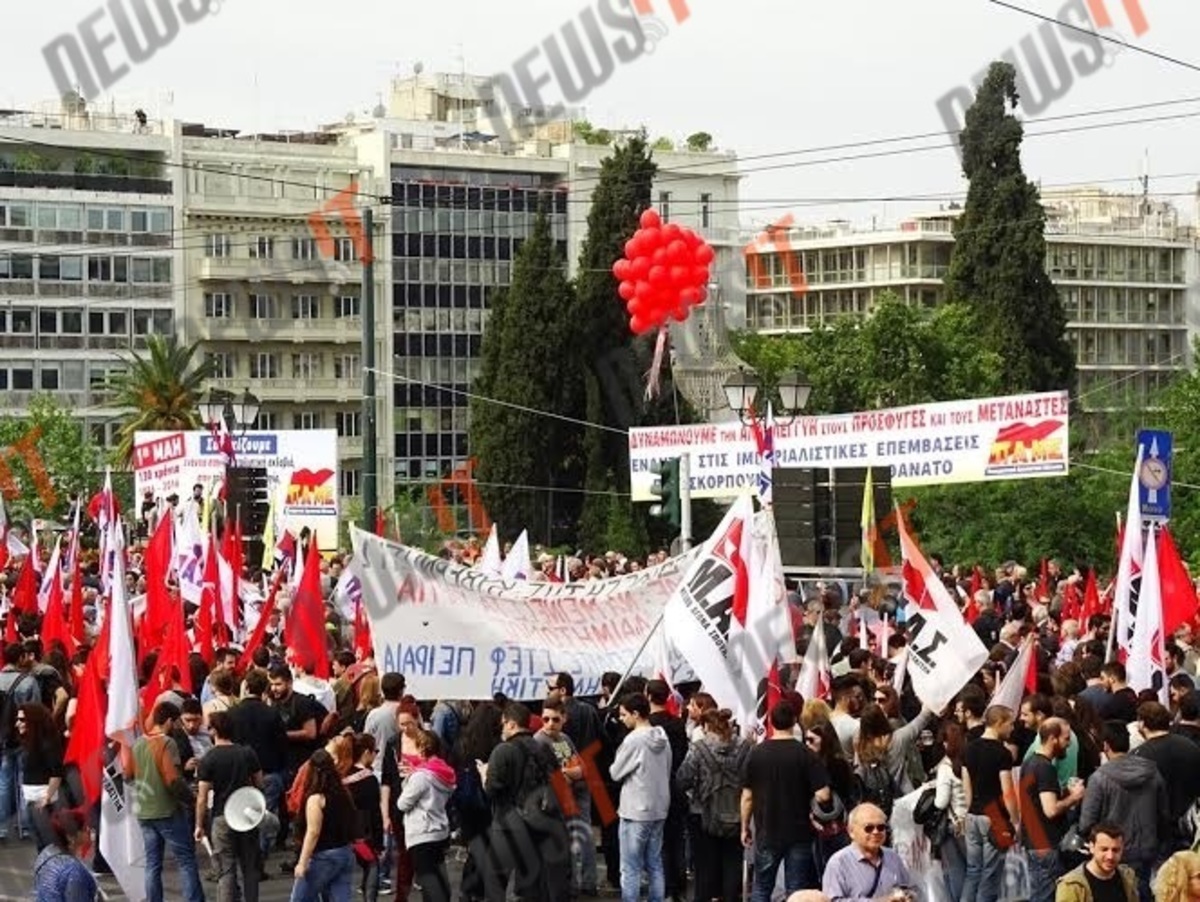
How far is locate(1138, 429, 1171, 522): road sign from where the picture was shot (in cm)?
2219

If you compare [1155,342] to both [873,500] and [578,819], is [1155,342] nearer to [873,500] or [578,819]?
[873,500]

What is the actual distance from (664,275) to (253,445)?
666 cm

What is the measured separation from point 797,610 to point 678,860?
7347 mm

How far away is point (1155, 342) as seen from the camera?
150250 millimetres

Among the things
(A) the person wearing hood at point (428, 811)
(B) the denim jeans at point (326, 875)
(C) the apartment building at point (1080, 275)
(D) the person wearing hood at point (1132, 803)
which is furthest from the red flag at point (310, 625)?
(C) the apartment building at point (1080, 275)

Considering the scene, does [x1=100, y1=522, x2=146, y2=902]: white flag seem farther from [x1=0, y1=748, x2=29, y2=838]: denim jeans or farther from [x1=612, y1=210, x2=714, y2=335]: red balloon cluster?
[x1=612, y1=210, x2=714, y2=335]: red balloon cluster

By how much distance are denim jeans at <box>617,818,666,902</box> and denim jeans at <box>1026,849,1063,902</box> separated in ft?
8.40

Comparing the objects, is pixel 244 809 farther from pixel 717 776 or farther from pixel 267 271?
pixel 267 271

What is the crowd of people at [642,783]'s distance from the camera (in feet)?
49.8

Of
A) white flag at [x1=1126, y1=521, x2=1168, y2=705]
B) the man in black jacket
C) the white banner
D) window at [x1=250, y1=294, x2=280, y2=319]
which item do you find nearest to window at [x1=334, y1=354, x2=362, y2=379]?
window at [x1=250, y1=294, x2=280, y2=319]

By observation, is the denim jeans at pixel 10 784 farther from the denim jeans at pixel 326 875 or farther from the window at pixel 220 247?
the window at pixel 220 247

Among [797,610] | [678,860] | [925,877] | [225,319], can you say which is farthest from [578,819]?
[225,319]

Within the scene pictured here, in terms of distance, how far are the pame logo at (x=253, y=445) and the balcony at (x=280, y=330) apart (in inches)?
2372

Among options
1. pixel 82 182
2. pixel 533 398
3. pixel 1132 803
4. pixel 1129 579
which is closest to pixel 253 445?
pixel 1129 579
